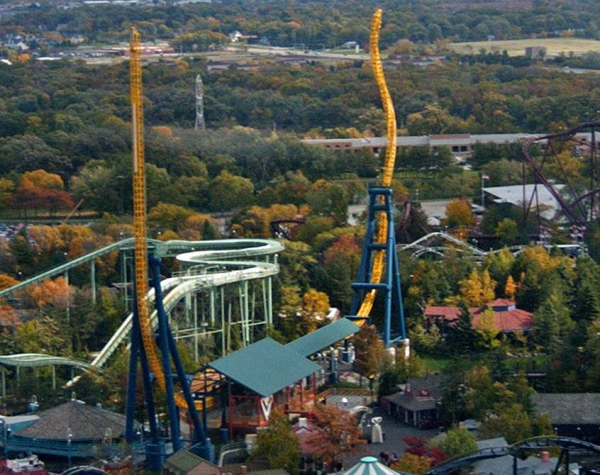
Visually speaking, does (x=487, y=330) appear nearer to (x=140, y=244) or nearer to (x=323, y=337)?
(x=323, y=337)

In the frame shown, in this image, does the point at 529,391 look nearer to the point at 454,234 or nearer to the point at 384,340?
the point at 384,340

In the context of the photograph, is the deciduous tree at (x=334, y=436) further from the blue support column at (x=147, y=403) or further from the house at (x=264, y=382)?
the blue support column at (x=147, y=403)

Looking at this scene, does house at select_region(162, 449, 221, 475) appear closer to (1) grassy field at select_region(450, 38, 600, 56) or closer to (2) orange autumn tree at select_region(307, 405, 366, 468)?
(2) orange autumn tree at select_region(307, 405, 366, 468)

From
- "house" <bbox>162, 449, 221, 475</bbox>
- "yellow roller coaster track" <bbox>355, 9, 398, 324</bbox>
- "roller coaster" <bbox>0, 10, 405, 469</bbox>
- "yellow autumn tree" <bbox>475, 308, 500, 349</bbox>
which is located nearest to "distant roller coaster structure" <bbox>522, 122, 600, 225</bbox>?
"roller coaster" <bbox>0, 10, 405, 469</bbox>

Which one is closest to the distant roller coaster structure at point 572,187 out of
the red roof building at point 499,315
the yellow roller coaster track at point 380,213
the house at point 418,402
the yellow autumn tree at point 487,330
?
the yellow roller coaster track at point 380,213

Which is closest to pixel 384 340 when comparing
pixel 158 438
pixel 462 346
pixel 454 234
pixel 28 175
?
pixel 462 346

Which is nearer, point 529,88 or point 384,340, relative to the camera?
point 384,340
